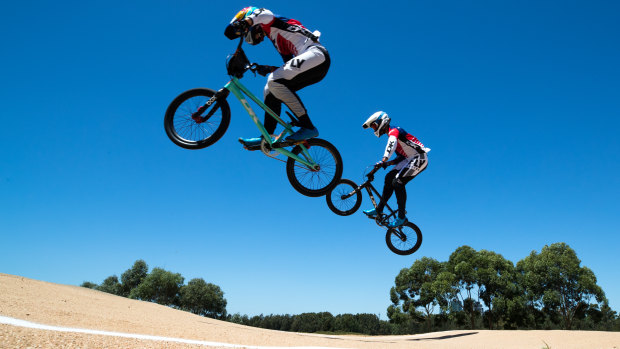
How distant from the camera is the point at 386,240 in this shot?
484 inches

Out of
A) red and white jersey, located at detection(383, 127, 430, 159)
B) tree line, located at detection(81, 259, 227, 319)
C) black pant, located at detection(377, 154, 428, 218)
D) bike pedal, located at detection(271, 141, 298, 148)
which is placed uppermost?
red and white jersey, located at detection(383, 127, 430, 159)

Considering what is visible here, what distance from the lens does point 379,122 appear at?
10711 millimetres

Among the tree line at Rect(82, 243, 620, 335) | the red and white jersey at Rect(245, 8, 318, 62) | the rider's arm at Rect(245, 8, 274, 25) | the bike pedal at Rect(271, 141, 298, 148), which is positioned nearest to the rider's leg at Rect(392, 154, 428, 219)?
the bike pedal at Rect(271, 141, 298, 148)

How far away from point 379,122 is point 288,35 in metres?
4.18

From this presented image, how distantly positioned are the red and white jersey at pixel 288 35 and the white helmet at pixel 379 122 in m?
3.56

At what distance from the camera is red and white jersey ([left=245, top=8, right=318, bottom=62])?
7.67 metres

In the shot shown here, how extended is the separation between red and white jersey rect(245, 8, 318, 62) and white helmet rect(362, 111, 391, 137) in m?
3.56

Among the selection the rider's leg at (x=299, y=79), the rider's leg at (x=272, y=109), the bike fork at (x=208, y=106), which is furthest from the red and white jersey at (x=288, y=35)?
the bike fork at (x=208, y=106)

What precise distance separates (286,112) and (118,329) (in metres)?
10.4

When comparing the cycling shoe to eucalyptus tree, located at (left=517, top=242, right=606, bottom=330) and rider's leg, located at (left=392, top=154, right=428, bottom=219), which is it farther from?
eucalyptus tree, located at (left=517, top=242, right=606, bottom=330)

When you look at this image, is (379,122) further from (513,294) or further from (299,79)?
(513,294)

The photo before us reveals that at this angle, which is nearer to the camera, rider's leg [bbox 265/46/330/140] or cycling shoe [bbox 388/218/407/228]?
rider's leg [bbox 265/46/330/140]

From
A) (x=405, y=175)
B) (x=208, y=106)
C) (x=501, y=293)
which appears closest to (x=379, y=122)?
(x=405, y=175)

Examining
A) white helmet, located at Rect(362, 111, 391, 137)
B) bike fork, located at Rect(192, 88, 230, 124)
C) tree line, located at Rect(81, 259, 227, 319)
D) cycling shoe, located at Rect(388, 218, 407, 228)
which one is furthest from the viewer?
tree line, located at Rect(81, 259, 227, 319)
